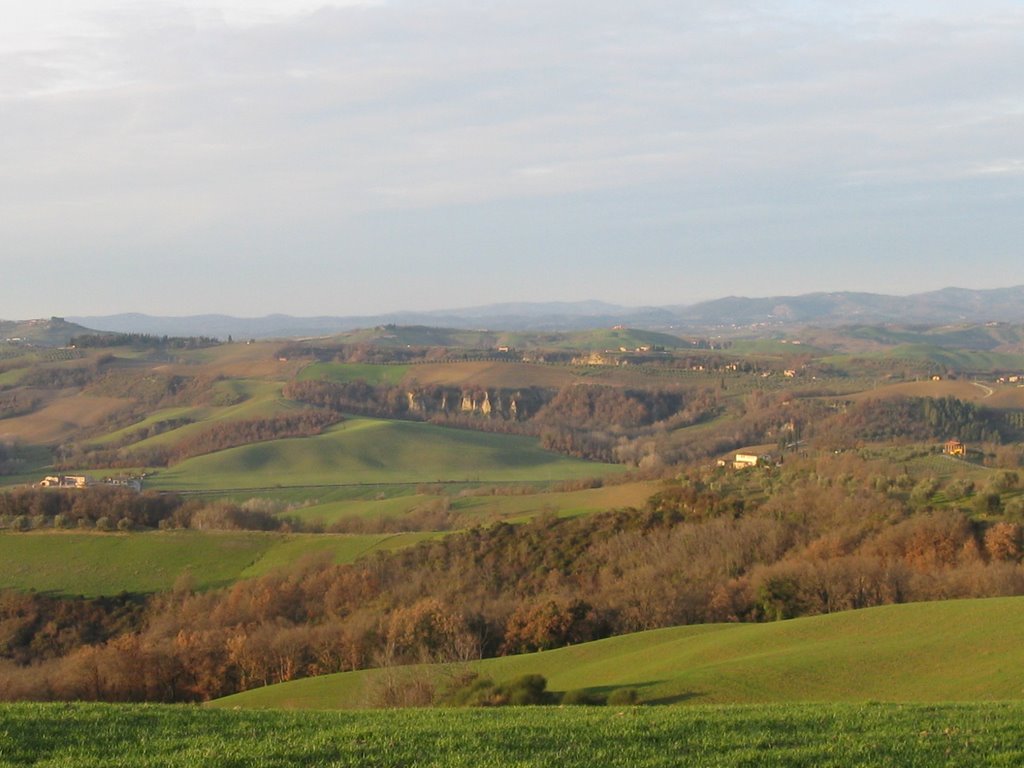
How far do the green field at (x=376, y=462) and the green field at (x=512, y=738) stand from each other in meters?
72.1

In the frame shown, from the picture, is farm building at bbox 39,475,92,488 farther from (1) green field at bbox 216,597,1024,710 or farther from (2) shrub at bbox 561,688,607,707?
(2) shrub at bbox 561,688,607,707

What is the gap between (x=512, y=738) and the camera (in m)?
13.7

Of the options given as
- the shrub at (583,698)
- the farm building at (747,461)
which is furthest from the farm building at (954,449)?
the shrub at (583,698)

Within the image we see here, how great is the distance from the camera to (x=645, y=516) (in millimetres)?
59250

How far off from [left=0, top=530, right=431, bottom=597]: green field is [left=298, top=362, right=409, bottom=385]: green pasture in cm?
8410

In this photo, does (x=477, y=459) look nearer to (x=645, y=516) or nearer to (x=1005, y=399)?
(x=645, y=516)

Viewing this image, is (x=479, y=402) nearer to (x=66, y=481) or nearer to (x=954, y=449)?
(x=66, y=481)

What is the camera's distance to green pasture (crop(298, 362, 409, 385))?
488ft

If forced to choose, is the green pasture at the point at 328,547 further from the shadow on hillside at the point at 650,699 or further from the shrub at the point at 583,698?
the shrub at the point at 583,698

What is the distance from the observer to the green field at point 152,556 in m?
55.1

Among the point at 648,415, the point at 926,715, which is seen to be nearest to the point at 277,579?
the point at 926,715

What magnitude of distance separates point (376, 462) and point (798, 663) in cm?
7443

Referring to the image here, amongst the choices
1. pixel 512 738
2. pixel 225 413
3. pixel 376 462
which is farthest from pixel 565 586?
pixel 225 413

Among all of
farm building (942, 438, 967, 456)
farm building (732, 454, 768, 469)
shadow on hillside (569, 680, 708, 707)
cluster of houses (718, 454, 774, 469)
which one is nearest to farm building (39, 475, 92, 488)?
cluster of houses (718, 454, 774, 469)
